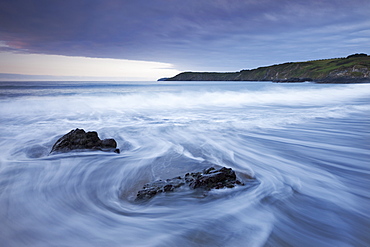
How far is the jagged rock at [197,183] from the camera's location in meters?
3.49

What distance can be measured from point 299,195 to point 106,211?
9.44 ft

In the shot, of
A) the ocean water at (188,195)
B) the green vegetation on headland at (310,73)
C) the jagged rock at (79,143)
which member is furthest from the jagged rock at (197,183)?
the green vegetation on headland at (310,73)

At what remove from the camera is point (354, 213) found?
3102mm

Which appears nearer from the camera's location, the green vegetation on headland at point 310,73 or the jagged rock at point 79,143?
the jagged rock at point 79,143

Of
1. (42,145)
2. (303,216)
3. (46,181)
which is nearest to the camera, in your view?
(303,216)

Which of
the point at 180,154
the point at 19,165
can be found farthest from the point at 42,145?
the point at 180,154

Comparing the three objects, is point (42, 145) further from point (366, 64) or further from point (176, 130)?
point (366, 64)

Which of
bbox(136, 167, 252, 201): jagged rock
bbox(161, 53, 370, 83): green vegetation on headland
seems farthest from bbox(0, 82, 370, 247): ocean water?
bbox(161, 53, 370, 83): green vegetation on headland

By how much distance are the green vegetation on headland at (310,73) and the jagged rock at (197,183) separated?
65002 millimetres

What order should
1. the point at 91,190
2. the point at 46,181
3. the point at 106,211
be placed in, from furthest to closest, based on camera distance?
the point at 46,181
the point at 91,190
the point at 106,211

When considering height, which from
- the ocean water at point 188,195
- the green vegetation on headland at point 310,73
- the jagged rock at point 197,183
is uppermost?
the green vegetation on headland at point 310,73

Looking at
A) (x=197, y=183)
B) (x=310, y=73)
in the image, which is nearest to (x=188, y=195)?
(x=197, y=183)

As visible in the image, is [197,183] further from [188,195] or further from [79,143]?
[79,143]

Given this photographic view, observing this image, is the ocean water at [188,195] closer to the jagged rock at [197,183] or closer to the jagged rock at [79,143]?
the jagged rock at [197,183]
